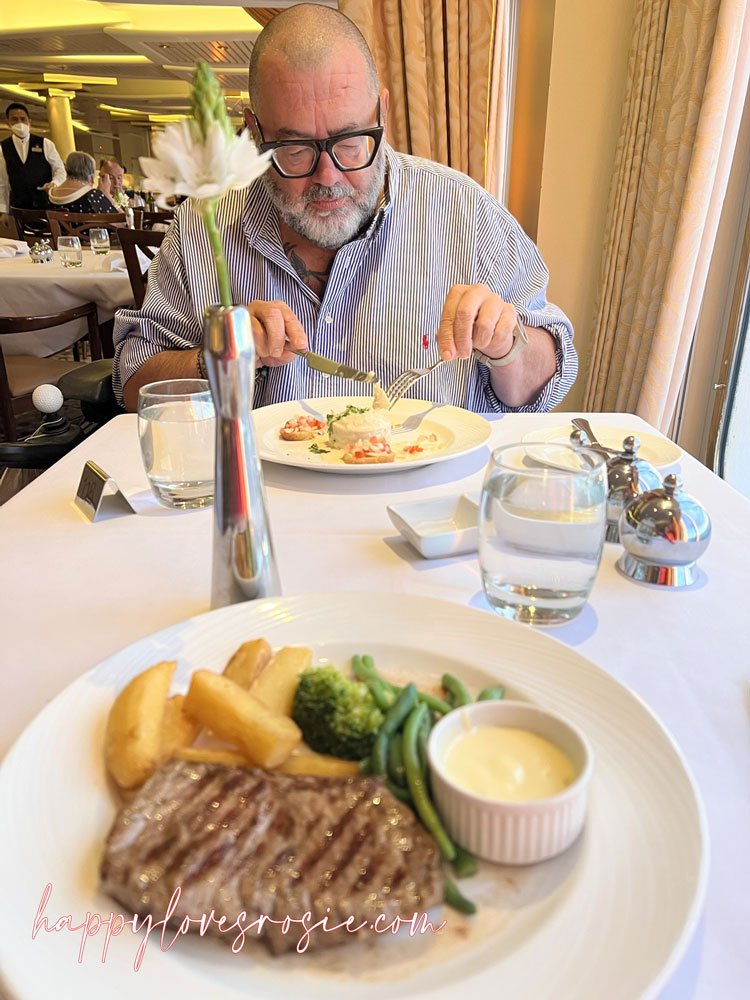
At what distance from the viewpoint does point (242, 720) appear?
0.60 m

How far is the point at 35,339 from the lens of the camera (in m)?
4.32

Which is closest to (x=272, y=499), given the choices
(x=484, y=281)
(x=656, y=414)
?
(x=484, y=281)

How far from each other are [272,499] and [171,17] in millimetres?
13224

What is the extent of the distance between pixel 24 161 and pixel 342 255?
1106cm

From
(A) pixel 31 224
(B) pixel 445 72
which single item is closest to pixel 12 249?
(A) pixel 31 224

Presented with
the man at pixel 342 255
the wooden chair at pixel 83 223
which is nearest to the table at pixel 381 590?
the man at pixel 342 255

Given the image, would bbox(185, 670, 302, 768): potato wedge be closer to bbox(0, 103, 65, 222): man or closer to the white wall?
the white wall

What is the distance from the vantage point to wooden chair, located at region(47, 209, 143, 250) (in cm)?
674

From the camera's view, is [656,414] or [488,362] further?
[656,414]

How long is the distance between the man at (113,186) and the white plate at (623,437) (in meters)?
8.39

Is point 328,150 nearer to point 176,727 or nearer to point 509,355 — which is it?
point 509,355

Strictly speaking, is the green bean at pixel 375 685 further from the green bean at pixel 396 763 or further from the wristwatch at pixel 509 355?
the wristwatch at pixel 509 355

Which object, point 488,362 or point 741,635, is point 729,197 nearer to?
point 488,362

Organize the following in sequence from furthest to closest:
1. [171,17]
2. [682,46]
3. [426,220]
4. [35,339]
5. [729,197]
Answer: [171,17] → [35,339] → [729,197] → [682,46] → [426,220]
